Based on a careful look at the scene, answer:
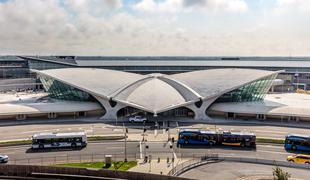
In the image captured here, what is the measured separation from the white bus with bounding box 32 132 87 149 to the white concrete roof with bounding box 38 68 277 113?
54.1 ft

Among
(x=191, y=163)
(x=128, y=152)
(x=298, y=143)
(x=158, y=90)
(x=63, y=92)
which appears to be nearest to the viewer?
(x=191, y=163)

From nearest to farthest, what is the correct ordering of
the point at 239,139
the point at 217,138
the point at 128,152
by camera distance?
1. the point at 128,152
2. the point at 239,139
3. the point at 217,138

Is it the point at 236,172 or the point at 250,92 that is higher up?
A: the point at 250,92

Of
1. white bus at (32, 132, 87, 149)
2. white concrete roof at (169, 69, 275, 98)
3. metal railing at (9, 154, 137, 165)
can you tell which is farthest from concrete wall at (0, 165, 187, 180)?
white concrete roof at (169, 69, 275, 98)

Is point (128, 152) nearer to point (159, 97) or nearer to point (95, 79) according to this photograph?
point (159, 97)

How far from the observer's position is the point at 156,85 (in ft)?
214

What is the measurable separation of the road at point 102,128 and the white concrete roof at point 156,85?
5.54 metres

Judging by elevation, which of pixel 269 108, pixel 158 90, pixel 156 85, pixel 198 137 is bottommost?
pixel 198 137

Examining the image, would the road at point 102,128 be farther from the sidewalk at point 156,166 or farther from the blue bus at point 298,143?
the sidewalk at point 156,166

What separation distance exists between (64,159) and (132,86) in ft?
105

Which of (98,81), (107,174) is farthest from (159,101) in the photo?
(107,174)

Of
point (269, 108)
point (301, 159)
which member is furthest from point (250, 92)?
point (301, 159)

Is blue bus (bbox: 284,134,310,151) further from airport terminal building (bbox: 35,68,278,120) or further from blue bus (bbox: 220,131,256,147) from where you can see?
airport terminal building (bbox: 35,68,278,120)

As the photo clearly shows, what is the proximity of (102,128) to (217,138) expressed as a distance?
2001 centimetres
